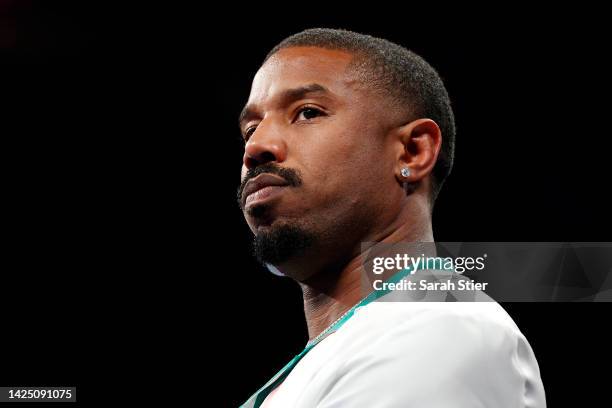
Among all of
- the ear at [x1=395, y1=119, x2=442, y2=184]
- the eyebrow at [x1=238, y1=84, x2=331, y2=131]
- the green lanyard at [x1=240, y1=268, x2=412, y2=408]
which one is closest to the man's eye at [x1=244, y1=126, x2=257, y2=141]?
the eyebrow at [x1=238, y1=84, x2=331, y2=131]

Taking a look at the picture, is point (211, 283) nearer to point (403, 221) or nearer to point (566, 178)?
point (566, 178)

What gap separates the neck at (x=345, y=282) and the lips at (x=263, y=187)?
22 centimetres

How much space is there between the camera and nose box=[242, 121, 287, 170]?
1.68 meters

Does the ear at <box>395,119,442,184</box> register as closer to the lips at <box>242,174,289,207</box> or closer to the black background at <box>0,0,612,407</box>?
the lips at <box>242,174,289,207</box>

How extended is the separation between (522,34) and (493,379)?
2.40 m

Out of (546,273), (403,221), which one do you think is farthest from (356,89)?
(546,273)

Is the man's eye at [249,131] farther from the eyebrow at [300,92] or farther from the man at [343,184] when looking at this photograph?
the eyebrow at [300,92]

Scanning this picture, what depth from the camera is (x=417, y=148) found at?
70.8 inches

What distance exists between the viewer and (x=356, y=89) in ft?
5.80

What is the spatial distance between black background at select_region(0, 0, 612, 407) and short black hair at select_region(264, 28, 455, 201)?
142cm

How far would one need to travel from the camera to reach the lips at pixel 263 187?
166 centimetres

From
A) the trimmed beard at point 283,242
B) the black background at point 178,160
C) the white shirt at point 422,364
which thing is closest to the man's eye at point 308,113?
Answer: the trimmed beard at point 283,242

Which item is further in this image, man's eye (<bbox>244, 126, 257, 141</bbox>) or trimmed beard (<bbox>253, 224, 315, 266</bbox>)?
man's eye (<bbox>244, 126, 257, 141</bbox>)

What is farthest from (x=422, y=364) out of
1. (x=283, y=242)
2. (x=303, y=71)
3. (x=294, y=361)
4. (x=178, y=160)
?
(x=178, y=160)
